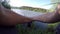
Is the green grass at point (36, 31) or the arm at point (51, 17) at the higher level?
the arm at point (51, 17)

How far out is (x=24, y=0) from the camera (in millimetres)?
1504

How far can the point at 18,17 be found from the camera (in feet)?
4.37

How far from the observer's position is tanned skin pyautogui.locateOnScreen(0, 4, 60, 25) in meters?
1.25

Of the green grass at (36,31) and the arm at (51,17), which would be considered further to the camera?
the arm at (51,17)

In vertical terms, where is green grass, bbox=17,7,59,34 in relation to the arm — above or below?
below

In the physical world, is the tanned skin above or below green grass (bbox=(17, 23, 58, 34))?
above

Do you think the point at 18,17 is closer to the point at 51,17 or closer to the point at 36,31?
the point at 36,31

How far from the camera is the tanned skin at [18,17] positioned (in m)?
1.25

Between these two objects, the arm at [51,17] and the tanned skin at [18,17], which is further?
the arm at [51,17]

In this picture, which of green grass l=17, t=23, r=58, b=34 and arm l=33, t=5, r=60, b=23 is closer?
green grass l=17, t=23, r=58, b=34

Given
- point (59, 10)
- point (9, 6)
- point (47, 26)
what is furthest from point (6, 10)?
point (59, 10)

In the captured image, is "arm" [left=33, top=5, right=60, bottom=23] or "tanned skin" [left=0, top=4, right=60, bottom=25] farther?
"arm" [left=33, top=5, right=60, bottom=23]

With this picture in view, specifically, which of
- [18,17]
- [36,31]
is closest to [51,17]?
[36,31]

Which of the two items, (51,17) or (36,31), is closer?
(36,31)
